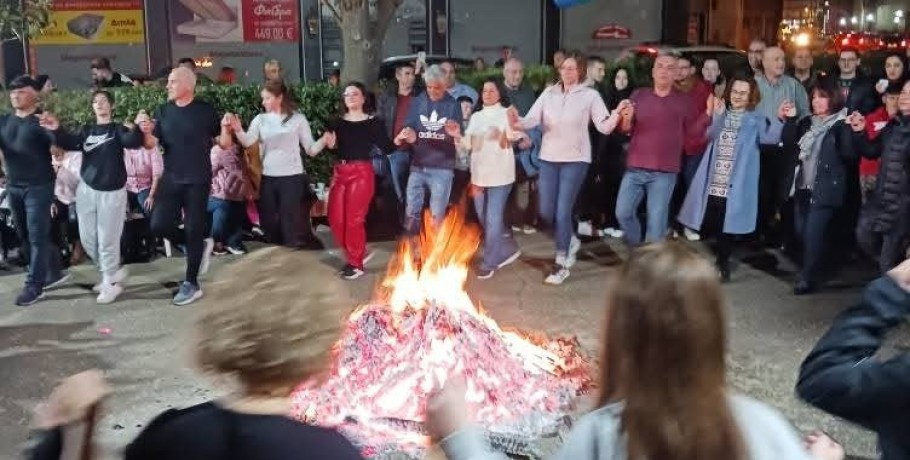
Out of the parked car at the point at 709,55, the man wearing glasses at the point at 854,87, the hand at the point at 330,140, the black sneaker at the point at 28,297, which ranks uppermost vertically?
the parked car at the point at 709,55

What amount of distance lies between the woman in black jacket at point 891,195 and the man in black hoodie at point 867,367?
5246 mm

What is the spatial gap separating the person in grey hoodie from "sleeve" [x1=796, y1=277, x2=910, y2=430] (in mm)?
226

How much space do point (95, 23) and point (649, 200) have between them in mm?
14541

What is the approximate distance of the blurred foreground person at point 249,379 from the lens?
2123mm

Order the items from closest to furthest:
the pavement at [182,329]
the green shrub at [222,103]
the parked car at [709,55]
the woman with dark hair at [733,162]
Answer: the pavement at [182,329] → the woman with dark hair at [733,162] → the green shrub at [222,103] → the parked car at [709,55]

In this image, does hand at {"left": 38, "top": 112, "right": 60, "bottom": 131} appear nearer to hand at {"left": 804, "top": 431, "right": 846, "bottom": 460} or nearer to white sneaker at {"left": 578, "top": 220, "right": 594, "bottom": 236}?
white sneaker at {"left": 578, "top": 220, "right": 594, "bottom": 236}

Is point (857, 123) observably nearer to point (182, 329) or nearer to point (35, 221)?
point (182, 329)

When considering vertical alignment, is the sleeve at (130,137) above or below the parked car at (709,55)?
below

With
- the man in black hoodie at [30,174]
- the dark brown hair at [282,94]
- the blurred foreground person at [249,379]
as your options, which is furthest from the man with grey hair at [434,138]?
the blurred foreground person at [249,379]

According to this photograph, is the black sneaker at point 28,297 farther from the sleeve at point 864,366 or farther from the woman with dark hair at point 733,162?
the sleeve at point 864,366

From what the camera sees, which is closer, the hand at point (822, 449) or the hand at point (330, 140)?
the hand at point (822, 449)

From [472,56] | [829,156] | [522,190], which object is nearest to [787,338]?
[829,156]

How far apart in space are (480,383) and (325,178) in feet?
17.3

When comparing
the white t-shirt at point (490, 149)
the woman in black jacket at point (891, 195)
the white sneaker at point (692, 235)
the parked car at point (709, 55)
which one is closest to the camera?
the woman in black jacket at point (891, 195)
